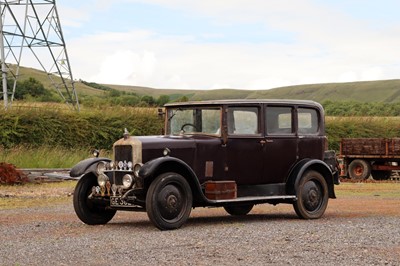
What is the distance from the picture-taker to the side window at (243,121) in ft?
44.1

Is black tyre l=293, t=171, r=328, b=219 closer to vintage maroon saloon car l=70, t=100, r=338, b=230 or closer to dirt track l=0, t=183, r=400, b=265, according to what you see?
vintage maroon saloon car l=70, t=100, r=338, b=230

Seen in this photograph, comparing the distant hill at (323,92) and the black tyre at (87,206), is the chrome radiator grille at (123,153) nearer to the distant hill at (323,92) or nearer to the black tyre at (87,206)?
the black tyre at (87,206)

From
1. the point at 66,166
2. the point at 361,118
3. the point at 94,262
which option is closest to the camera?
the point at 94,262

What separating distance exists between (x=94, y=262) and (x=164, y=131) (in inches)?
221

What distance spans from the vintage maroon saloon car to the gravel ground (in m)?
0.38

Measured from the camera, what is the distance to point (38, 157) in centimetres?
2811

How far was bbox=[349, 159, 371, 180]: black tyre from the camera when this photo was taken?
104 ft

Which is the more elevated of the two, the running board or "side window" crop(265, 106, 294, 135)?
"side window" crop(265, 106, 294, 135)

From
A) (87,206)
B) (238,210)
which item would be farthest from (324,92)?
(87,206)

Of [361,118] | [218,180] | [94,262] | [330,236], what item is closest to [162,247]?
[94,262]

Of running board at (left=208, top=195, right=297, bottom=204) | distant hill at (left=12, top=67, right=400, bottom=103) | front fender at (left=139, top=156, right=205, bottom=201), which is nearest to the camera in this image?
front fender at (left=139, top=156, right=205, bottom=201)

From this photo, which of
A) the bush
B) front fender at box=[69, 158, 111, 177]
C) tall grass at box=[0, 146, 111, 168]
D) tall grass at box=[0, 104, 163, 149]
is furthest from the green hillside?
front fender at box=[69, 158, 111, 177]

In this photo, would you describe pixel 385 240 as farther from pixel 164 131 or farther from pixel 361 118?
pixel 361 118

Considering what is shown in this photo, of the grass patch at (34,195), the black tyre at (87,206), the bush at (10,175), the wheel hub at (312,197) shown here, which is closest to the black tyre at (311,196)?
the wheel hub at (312,197)
